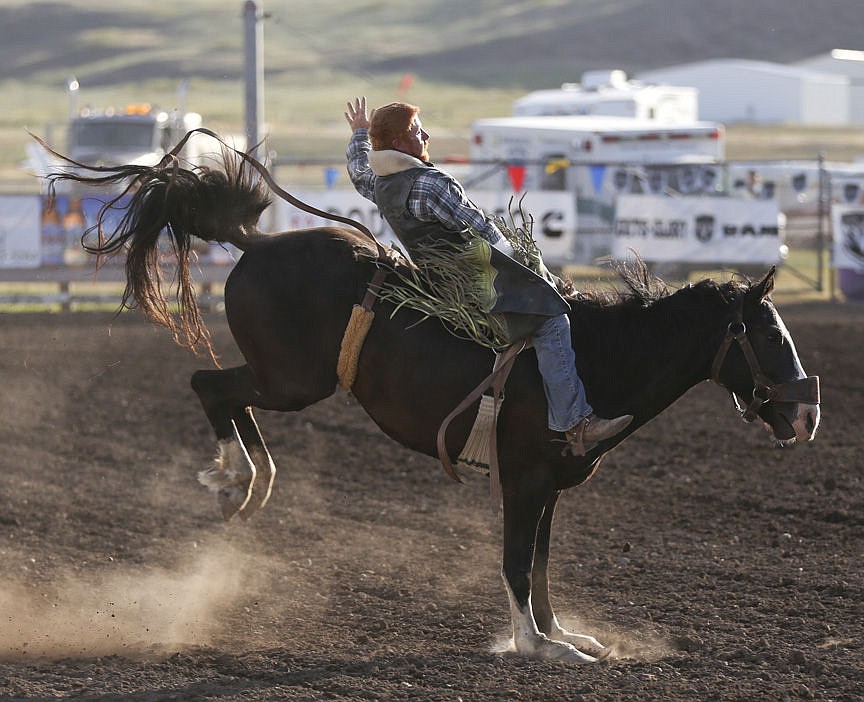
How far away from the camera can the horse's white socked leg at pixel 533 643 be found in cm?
518

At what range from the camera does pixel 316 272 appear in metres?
5.39

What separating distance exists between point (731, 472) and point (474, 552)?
7.89ft

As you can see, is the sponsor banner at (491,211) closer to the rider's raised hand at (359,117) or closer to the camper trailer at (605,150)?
the camper trailer at (605,150)

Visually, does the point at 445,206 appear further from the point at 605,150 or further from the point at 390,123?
the point at 605,150

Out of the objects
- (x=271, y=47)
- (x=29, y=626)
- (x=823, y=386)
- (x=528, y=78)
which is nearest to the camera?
(x=29, y=626)

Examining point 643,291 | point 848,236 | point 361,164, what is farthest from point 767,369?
point 848,236

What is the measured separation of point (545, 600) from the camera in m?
5.53

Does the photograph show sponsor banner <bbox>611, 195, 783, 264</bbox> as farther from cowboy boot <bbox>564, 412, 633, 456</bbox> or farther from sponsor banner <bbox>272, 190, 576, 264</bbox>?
cowboy boot <bbox>564, 412, 633, 456</bbox>

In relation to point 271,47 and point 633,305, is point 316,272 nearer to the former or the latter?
point 633,305

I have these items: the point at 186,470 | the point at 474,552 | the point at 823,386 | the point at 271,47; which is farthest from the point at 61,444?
the point at 271,47

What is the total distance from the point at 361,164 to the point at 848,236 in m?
12.4

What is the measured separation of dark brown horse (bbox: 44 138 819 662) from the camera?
517cm

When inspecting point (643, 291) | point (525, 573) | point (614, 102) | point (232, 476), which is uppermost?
point (614, 102)

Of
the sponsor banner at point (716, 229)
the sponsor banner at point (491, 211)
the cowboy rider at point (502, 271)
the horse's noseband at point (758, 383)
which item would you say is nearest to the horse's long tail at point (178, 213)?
the cowboy rider at point (502, 271)
